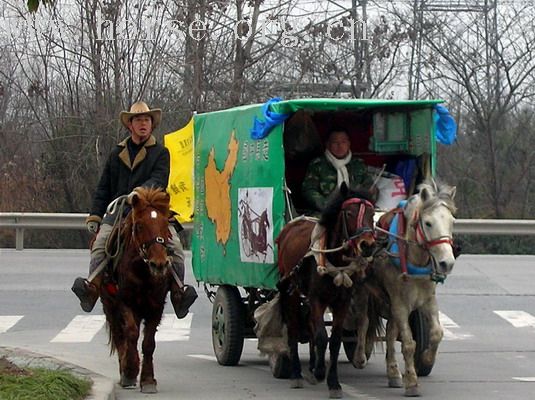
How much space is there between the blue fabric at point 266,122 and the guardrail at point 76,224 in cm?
1309

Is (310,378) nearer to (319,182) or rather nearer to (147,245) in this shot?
(319,182)

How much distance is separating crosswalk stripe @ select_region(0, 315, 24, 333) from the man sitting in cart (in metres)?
5.25

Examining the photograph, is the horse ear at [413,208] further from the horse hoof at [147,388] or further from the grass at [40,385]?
the grass at [40,385]

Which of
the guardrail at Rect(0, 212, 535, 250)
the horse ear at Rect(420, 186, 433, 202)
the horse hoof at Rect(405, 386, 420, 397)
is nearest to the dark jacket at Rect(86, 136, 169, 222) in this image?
the horse ear at Rect(420, 186, 433, 202)

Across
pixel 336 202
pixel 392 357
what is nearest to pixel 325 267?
pixel 336 202

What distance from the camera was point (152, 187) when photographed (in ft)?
36.7

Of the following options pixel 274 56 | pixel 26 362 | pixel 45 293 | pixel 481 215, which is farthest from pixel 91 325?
pixel 481 215

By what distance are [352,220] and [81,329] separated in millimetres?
6194

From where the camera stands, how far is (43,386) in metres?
9.66

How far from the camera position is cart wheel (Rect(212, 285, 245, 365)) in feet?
42.0

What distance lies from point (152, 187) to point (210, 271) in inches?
98.2

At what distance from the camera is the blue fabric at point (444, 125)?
12.5 meters

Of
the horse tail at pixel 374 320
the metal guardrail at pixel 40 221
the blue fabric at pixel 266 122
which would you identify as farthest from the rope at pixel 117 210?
the metal guardrail at pixel 40 221

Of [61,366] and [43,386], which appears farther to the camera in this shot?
[61,366]
